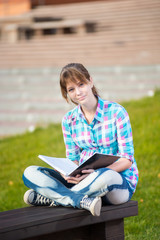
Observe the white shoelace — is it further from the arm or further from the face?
the face

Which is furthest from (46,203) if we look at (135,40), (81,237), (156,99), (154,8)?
(154,8)

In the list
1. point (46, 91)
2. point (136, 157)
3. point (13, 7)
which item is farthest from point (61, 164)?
point (13, 7)

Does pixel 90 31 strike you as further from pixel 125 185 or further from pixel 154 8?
pixel 125 185

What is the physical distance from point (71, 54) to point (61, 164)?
348 inches

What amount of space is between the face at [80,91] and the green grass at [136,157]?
4.11 feet

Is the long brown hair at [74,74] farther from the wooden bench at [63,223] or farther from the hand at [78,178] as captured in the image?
the wooden bench at [63,223]

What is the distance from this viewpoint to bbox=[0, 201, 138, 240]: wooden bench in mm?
2416

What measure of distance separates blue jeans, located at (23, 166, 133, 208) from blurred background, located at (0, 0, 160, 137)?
467cm

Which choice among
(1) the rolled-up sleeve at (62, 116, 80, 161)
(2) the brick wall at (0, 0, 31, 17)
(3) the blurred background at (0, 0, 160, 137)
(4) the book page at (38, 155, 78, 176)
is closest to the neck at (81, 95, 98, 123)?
(1) the rolled-up sleeve at (62, 116, 80, 161)

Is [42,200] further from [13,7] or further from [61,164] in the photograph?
[13,7]

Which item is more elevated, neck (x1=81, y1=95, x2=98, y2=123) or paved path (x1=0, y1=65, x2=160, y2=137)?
neck (x1=81, y1=95, x2=98, y2=123)

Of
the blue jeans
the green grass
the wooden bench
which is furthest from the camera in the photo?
the green grass

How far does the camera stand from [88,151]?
9.95 feet

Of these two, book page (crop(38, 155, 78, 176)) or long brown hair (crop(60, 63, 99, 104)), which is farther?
long brown hair (crop(60, 63, 99, 104))
